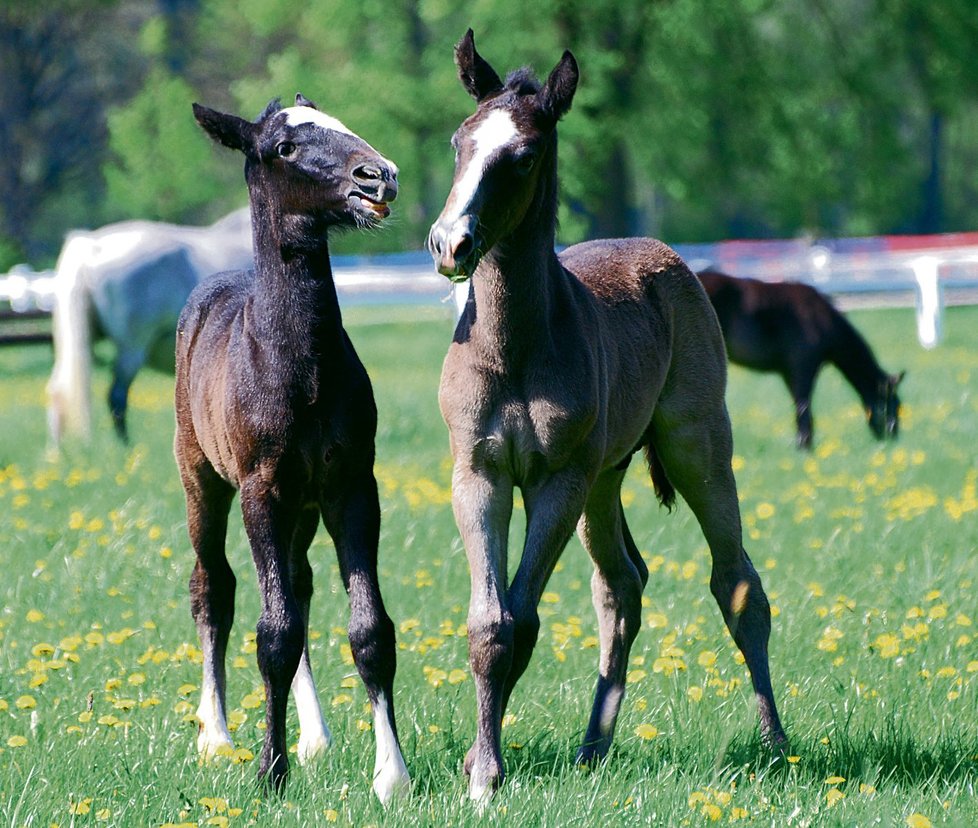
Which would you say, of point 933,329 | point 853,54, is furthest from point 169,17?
point 933,329

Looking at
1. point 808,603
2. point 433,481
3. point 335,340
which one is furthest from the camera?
point 433,481

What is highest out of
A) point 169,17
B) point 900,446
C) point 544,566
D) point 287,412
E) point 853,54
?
point 169,17

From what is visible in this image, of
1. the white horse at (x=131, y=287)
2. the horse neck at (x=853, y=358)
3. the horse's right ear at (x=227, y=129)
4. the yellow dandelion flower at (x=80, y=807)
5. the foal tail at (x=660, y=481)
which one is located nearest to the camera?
the yellow dandelion flower at (x=80, y=807)

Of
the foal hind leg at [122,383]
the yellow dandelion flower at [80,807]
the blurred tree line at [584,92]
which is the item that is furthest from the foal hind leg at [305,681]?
the blurred tree line at [584,92]

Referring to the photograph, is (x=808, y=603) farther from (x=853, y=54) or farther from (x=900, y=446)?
(x=853, y=54)

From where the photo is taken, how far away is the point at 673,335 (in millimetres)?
5102

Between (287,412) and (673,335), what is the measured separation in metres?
1.57

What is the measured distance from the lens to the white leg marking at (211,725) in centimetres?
438

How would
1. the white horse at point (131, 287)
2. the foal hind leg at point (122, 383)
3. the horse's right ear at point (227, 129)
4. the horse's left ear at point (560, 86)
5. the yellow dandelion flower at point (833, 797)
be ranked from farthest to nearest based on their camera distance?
the white horse at point (131, 287), the foal hind leg at point (122, 383), the horse's right ear at point (227, 129), the horse's left ear at point (560, 86), the yellow dandelion flower at point (833, 797)

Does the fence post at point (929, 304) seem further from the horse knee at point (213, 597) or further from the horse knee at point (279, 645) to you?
the horse knee at point (279, 645)

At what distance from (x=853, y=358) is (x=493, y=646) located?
29.8 feet

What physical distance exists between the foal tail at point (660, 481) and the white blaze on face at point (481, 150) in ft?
4.99

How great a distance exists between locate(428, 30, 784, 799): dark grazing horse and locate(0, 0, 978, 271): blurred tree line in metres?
18.9

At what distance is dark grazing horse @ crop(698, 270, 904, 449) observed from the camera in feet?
40.0
